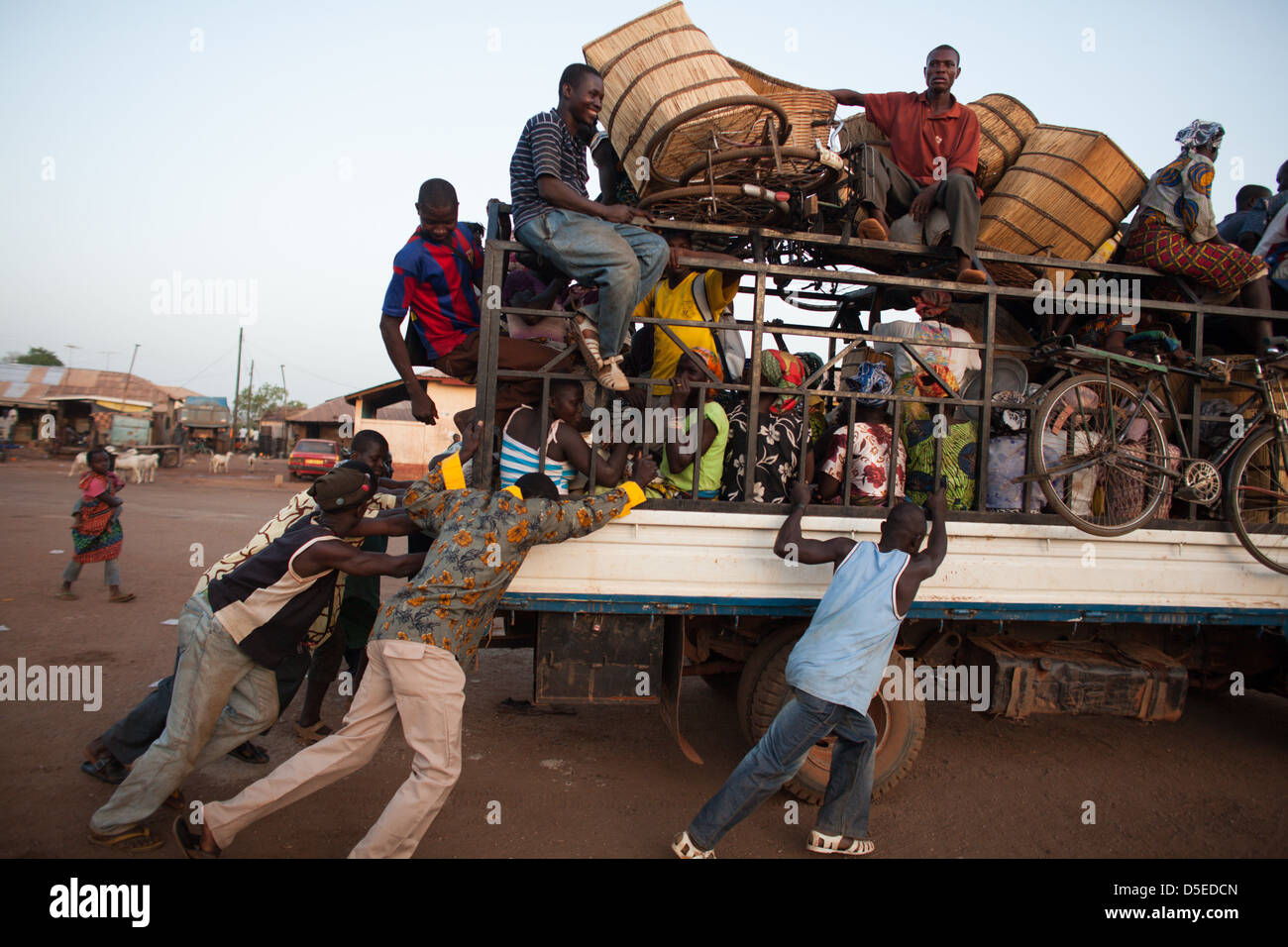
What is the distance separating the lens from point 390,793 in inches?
141

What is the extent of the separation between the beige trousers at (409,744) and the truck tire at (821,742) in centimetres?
154

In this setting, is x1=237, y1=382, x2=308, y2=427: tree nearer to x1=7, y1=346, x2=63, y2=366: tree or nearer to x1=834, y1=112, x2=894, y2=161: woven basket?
x1=7, y1=346, x2=63, y2=366: tree

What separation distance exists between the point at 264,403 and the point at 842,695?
6559 centimetres

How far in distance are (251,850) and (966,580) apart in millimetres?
3417

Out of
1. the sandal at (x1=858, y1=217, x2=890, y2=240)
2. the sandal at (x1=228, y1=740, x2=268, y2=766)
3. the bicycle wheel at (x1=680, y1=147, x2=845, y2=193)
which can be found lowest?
the sandal at (x1=228, y1=740, x2=268, y2=766)

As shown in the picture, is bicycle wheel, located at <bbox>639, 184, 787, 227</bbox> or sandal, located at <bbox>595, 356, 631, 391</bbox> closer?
sandal, located at <bbox>595, 356, 631, 391</bbox>

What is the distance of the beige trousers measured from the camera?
9.00ft

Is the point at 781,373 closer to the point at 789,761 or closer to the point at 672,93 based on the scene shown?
the point at 672,93

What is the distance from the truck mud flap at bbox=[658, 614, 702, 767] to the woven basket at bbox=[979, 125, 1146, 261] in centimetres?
290

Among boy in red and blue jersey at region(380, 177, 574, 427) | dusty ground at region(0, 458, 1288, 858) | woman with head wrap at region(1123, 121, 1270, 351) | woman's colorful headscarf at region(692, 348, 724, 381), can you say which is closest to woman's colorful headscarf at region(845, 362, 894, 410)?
woman's colorful headscarf at region(692, 348, 724, 381)

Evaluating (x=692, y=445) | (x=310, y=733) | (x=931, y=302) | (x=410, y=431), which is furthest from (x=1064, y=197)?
(x=410, y=431)

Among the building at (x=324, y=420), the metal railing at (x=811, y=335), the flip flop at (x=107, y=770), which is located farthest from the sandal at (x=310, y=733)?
the building at (x=324, y=420)

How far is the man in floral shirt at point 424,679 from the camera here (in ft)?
9.09
